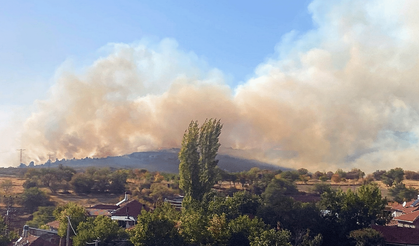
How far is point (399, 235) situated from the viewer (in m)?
51.9

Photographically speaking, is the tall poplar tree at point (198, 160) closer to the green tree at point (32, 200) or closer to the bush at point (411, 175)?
the green tree at point (32, 200)

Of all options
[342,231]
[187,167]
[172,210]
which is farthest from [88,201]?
[342,231]

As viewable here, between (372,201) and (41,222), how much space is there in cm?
5082

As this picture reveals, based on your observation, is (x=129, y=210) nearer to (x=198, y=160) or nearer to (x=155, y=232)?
(x=198, y=160)

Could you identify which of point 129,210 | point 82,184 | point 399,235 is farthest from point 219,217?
point 82,184

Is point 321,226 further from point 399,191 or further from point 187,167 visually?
point 399,191

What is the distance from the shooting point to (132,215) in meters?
68.2

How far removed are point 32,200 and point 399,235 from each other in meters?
69.8

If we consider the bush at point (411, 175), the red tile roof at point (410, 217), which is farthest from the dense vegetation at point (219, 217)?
the bush at point (411, 175)

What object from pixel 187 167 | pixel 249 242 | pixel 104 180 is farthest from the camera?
pixel 104 180

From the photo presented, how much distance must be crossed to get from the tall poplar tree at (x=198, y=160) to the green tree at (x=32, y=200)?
37749 mm

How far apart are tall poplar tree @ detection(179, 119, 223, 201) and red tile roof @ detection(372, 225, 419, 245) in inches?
1007

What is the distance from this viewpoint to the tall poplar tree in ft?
217

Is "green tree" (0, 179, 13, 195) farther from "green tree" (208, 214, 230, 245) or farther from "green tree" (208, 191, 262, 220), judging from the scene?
"green tree" (208, 214, 230, 245)
